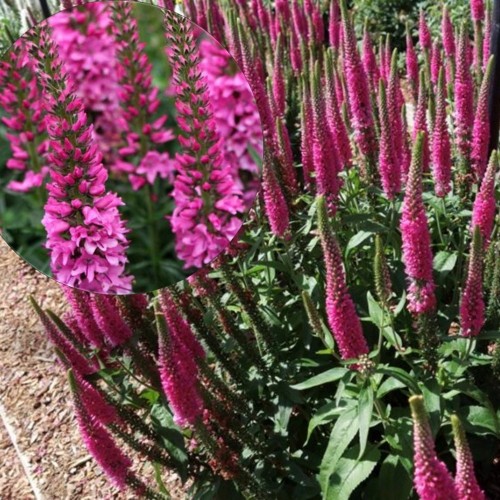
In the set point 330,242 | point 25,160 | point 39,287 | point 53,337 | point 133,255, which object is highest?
point 25,160

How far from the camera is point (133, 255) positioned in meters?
1.90

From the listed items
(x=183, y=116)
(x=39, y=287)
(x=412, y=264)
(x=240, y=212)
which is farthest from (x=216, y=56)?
(x=39, y=287)

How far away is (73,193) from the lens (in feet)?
5.89

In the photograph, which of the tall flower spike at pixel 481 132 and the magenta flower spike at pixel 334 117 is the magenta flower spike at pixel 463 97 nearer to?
the tall flower spike at pixel 481 132

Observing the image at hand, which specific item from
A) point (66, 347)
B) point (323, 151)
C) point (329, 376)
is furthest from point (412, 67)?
point (66, 347)

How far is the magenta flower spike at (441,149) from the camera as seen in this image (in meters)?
3.07

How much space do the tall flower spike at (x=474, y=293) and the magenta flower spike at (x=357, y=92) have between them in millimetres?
1219

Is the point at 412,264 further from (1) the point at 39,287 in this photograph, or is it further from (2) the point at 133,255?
(1) the point at 39,287

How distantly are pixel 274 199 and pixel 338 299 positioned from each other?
0.72 m

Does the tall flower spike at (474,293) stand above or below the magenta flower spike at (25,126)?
below

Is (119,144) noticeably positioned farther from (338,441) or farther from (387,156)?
(387,156)

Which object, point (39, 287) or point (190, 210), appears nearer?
point (190, 210)

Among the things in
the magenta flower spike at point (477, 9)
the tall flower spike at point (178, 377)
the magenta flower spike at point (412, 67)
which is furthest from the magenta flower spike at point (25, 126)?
the magenta flower spike at point (477, 9)

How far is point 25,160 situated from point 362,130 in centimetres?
208
